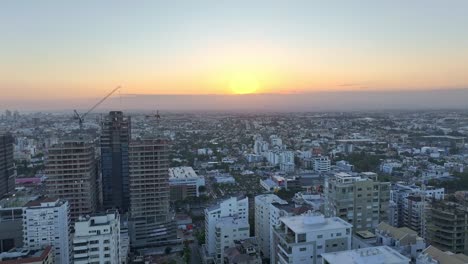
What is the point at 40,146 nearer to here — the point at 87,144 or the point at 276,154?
the point at 276,154

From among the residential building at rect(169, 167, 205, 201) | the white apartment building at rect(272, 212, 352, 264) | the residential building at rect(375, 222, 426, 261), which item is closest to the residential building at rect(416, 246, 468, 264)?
A: the residential building at rect(375, 222, 426, 261)

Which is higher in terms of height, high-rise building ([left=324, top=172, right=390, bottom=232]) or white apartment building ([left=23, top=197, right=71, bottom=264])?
high-rise building ([left=324, top=172, right=390, bottom=232])

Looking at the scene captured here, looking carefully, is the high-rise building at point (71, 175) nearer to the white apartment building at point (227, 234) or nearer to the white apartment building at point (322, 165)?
the white apartment building at point (227, 234)

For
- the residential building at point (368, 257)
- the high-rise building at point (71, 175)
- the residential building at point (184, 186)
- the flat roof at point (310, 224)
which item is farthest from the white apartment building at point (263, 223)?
the residential building at point (184, 186)

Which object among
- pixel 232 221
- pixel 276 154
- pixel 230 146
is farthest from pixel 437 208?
pixel 230 146

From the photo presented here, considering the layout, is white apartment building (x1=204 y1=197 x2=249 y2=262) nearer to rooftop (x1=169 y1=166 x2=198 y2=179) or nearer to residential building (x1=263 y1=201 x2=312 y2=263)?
residential building (x1=263 y1=201 x2=312 y2=263)

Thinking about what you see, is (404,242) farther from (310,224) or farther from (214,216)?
(214,216)
